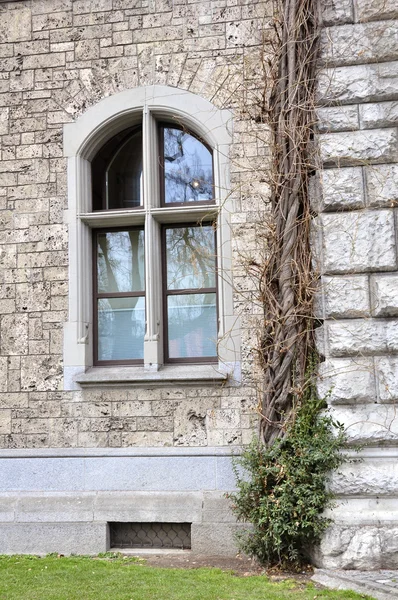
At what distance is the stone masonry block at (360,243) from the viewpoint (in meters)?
5.75

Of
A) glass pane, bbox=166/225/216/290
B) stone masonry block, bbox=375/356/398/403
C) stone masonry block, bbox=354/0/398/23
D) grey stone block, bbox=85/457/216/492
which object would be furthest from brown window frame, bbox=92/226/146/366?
stone masonry block, bbox=354/0/398/23

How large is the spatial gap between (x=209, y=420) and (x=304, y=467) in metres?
1.31

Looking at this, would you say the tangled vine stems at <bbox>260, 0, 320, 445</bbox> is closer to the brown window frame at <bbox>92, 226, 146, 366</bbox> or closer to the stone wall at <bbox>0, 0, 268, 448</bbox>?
the stone wall at <bbox>0, 0, 268, 448</bbox>

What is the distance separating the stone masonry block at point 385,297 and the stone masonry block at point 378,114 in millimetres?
1250

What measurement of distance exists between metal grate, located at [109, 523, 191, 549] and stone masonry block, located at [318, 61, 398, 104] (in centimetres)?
405

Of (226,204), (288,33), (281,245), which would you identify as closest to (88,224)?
(226,204)

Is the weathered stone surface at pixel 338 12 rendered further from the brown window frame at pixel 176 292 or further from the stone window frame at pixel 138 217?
Result: the brown window frame at pixel 176 292

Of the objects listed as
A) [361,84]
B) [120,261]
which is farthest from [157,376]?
[361,84]

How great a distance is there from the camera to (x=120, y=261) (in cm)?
747

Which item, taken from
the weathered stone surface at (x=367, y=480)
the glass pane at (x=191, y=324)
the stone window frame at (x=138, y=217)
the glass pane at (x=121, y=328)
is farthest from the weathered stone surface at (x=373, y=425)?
the glass pane at (x=121, y=328)

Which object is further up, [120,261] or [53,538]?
[120,261]

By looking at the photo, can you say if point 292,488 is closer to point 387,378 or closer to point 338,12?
point 387,378

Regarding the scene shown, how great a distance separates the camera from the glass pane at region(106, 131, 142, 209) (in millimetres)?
7492

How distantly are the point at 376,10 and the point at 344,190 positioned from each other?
1.54m
